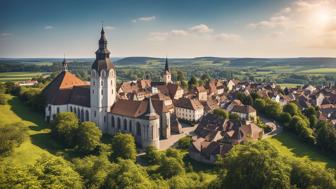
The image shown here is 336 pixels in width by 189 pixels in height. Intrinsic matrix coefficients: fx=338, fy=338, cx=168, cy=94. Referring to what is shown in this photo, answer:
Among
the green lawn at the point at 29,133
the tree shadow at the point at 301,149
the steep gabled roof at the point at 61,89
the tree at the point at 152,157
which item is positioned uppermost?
the steep gabled roof at the point at 61,89

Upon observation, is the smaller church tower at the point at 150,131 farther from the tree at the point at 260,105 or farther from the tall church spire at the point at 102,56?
the tree at the point at 260,105

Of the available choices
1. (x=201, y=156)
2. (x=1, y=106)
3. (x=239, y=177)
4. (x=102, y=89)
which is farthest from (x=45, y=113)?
(x=239, y=177)

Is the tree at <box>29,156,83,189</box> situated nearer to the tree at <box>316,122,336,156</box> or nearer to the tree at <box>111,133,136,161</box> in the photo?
the tree at <box>111,133,136,161</box>

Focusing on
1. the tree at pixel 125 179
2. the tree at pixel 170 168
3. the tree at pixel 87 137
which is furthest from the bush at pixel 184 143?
the tree at pixel 125 179

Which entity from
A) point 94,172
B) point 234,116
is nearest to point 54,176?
point 94,172

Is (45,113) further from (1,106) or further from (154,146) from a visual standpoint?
(154,146)

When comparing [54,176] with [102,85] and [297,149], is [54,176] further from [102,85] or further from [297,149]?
[297,149]
